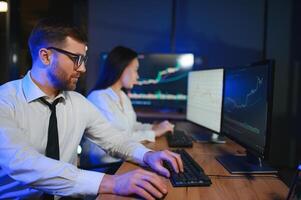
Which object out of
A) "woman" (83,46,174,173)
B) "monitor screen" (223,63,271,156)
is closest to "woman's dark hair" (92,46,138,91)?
"woman" (83,46,174,173)

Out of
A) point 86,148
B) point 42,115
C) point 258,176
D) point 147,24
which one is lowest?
point 86,148

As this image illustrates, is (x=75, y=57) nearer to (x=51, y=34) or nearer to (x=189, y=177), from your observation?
(x=51, y=34)

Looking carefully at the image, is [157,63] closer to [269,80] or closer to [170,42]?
[170,42]

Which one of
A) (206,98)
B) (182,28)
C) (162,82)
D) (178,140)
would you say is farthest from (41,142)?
(182,28)

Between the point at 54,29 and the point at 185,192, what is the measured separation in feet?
2.70

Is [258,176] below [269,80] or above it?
below

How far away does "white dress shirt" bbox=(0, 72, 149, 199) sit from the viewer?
37.1 inches

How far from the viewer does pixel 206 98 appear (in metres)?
1.90

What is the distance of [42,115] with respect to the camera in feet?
4.03

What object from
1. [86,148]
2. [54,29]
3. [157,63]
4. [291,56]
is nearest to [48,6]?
[157,63]

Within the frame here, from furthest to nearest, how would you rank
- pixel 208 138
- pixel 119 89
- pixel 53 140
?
pixel 119 89 < pixel 208 138 < pixel 53 140

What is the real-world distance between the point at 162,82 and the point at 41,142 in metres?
2.02

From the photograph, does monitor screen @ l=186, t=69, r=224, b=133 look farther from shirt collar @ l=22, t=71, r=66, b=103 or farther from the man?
shirt collar @ l=22, t=71, r=66, b=103

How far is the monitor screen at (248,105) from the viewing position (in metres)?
1.13
